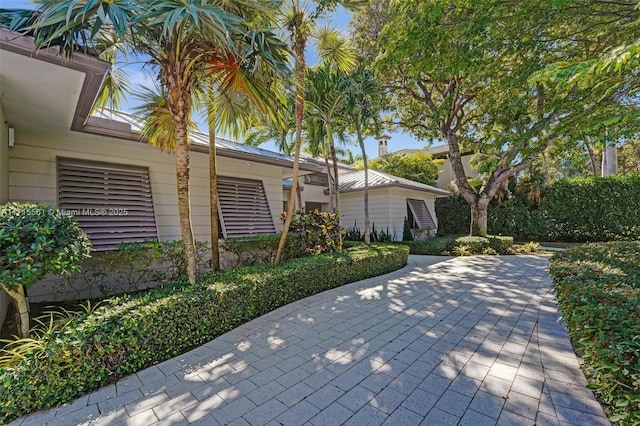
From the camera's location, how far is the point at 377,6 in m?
10.7

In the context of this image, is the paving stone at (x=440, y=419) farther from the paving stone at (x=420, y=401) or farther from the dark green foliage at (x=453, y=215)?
the dark green foliage at (x=453, y=215)

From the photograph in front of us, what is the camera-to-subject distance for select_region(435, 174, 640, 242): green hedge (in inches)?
488

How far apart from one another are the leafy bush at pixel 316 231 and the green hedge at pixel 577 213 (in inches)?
436

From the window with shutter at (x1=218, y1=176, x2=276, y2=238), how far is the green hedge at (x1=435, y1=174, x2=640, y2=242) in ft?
41.9

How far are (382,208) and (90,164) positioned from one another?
10706 mm

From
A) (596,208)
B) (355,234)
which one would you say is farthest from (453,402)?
(596,208)

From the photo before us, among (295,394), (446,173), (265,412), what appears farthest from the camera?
(446,173)

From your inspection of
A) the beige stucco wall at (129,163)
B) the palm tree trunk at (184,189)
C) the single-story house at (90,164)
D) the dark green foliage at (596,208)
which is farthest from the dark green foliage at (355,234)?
the dark green foliage at (596,208)

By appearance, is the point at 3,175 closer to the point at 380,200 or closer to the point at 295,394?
the point at 295,394

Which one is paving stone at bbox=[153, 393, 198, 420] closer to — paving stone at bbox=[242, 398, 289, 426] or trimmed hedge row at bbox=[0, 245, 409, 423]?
paving stone at bbox=[242, 398, 289, 426]

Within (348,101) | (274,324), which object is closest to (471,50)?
(348,101)

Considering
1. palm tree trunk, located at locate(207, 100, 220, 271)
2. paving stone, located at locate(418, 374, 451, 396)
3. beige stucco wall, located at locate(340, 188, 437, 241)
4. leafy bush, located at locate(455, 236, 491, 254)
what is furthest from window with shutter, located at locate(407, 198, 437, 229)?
paving stone, located at locate(418, 374, 451, 396)

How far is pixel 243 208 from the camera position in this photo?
787 centimetres

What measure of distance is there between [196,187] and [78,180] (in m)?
2.29
